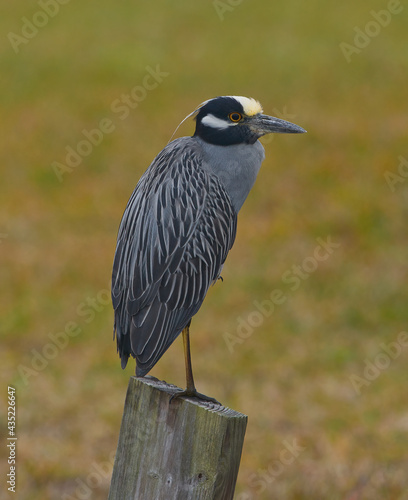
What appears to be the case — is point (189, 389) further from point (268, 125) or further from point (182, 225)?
point (268, 125)

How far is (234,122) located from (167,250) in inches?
34.2

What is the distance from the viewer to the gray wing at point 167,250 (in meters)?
4.10

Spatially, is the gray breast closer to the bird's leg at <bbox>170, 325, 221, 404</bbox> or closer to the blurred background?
the bird's leg at <bbox>170, 325, 221, 404</bbox>

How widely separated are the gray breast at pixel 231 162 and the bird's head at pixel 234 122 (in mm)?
51

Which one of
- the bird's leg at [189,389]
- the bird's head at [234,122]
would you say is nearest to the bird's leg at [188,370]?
the bird's leg at [189,389]

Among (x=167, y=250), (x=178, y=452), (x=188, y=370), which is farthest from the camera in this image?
(x=167, y=250)

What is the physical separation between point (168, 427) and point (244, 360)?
6.79m

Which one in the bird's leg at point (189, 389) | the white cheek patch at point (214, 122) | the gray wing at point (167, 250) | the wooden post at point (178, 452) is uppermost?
the white cheek patch at point (214, 122)

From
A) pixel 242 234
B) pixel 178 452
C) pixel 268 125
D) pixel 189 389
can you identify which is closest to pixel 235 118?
pixel 268 125

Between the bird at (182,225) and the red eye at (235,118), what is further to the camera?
the red eye at (235,118)

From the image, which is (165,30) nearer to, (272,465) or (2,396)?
(2,396)

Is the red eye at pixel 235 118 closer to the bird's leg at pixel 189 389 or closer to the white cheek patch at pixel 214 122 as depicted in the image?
the white cheek patch at pixel 214 122

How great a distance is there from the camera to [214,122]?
456 cm

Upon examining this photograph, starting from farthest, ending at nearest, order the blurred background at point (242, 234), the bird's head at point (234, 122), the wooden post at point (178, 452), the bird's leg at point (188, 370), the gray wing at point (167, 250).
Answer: the blurred background at point (242, 234) < the bird's head at point (234, 122) < the gray wing at point (167, 250) < the bird's leg at point (188, 370) < the wooden post at point (178, 452)
